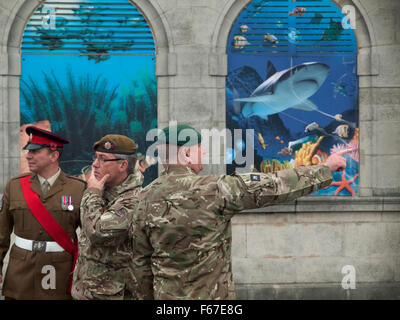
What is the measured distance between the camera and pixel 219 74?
26.5 feet

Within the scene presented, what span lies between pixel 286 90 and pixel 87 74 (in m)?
2.63

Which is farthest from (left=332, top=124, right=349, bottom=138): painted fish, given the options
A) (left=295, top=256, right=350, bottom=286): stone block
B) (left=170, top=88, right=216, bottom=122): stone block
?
(left=170, top=88, right=216, bottom=122): stone block

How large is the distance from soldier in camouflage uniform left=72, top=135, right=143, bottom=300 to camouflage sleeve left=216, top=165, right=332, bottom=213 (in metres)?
0.97

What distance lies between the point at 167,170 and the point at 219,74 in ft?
15.9

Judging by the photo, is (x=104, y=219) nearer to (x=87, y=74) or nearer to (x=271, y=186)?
(x=271, y=186)

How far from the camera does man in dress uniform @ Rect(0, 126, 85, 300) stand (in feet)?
15.6

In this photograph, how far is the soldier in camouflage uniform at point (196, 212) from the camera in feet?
10.1

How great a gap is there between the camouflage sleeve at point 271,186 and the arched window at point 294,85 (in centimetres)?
503

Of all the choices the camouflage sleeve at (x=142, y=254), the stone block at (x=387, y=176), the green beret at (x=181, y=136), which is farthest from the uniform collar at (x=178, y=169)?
the stone block at (x=387, y=176)

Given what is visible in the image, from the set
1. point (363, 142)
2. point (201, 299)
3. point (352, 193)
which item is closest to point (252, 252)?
point (352, 193)

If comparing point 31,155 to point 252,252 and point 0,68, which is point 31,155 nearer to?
point 0,68

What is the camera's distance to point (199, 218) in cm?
319

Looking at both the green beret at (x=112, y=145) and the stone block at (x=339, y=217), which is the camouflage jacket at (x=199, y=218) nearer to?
the green beret at (x=112, y=145)

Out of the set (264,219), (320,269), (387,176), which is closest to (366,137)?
(387,176)
